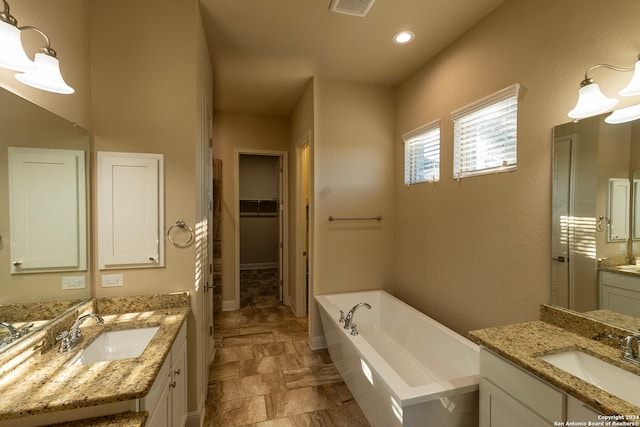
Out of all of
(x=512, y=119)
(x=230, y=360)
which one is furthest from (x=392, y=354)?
(x=512, y=119)

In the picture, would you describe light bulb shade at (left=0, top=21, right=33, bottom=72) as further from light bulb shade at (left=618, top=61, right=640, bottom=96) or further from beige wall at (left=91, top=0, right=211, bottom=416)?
light bulb shade at (left=618, top=61, right=640, bottom=96)

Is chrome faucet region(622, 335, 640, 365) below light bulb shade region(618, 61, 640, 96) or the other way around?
below

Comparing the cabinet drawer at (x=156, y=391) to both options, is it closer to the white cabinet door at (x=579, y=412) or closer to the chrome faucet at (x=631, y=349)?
the white cabinet door at (x=579, y=412)

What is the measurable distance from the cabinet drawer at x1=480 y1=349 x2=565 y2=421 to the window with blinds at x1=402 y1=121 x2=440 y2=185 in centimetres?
160

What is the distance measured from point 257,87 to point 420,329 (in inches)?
121

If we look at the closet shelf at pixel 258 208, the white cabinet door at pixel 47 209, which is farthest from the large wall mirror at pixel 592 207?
the closet shelf at pixel 258 208

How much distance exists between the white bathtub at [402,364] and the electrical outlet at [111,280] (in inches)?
63.2

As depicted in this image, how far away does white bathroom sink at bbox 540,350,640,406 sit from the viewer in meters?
1.08

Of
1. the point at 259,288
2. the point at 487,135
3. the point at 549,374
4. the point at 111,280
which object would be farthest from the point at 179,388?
the point at 259,288

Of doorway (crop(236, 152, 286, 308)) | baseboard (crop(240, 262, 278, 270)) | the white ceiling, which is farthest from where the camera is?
baseboard (crop(240, 262, 278, 270))

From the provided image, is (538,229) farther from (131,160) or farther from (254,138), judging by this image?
(254,138)

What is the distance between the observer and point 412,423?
1.40 metres

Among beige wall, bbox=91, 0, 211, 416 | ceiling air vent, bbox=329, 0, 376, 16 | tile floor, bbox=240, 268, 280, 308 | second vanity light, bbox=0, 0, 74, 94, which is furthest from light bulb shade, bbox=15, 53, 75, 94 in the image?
tile floor, bbox=240, 268, 280, 308

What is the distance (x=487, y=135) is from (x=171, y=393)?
2.62 metres
